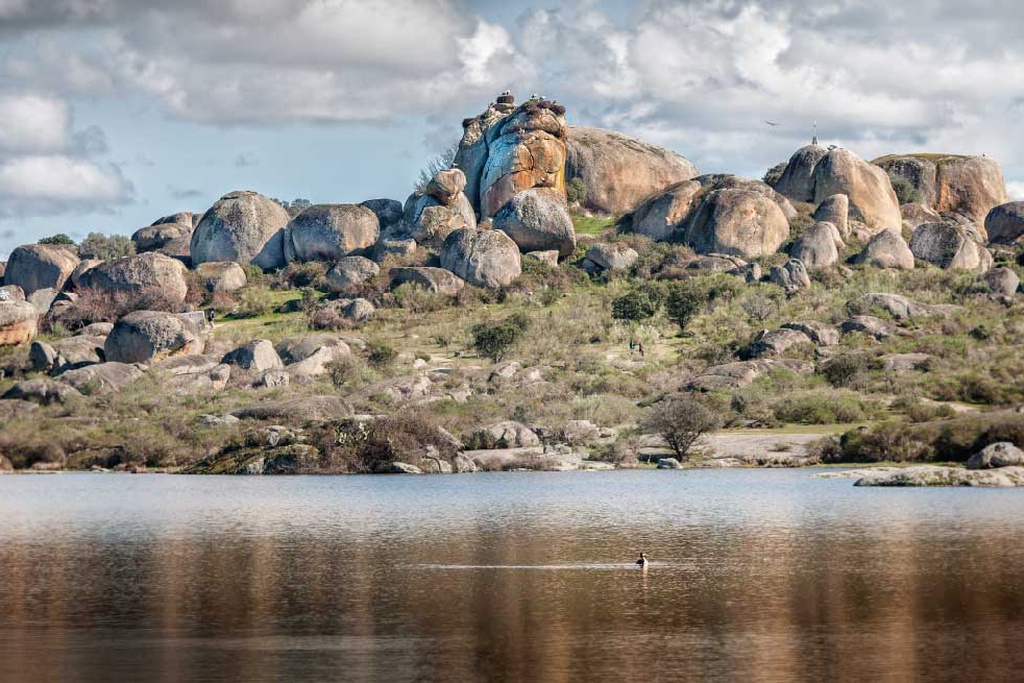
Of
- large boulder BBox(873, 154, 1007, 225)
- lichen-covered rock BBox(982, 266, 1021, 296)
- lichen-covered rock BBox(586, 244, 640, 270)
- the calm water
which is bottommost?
the calm water

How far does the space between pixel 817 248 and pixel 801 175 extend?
15.3m

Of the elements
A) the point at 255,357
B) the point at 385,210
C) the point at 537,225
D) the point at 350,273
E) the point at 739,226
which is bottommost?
the point at 255,357

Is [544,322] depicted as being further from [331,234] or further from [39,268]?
[39,268]

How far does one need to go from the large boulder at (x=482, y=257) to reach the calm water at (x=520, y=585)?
42.3m

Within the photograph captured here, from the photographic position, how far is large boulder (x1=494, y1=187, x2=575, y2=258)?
94000mm

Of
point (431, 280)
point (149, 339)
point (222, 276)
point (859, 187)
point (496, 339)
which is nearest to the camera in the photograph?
point (149, 339)

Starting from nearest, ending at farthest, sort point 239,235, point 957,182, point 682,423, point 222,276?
point 682,423 → point 222,276 → point 239,235 → point 957,182

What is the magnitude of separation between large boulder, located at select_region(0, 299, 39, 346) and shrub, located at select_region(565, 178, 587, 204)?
39.8m

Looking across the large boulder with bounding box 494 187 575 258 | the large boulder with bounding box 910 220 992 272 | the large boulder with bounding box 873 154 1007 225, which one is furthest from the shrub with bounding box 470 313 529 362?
the large boulder with bounding box 873 154 1007 225

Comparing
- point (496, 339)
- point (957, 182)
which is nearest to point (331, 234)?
point (496, 339)

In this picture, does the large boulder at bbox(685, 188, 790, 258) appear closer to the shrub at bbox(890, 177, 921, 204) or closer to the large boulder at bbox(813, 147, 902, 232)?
the large boulder at bbox(813, 147, 902, 232)

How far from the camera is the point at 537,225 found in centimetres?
9400

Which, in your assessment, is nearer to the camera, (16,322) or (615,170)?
(16,322)

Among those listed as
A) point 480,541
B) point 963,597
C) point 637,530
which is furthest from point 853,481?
point 963,597
